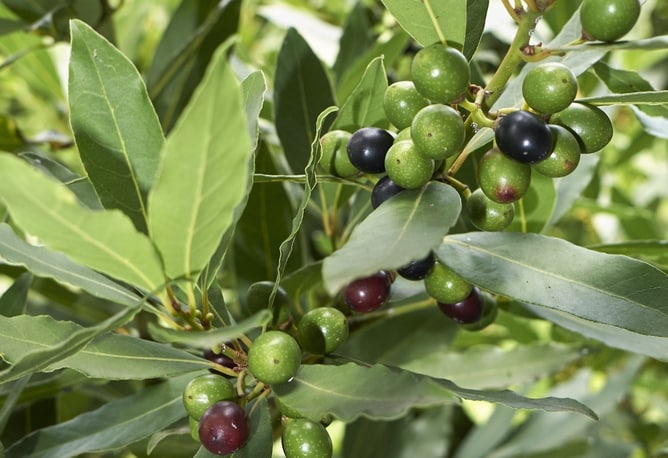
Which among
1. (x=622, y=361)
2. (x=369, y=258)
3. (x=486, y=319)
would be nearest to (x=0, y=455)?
(x=369, y=258)

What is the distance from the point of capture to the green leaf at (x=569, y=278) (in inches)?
30.5

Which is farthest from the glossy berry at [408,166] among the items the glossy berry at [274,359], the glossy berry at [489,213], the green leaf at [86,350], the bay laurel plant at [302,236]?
the green leaf at [86,350]

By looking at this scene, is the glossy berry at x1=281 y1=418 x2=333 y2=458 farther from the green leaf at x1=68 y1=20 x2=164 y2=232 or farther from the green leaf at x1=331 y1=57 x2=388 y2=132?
the green leaf at x1=331 y1=57 x2=388 y2=132

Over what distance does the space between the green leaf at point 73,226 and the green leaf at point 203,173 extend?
0.02 m

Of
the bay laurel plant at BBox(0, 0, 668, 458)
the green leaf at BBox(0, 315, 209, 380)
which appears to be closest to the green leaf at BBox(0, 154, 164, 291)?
the bay laurel plant at BBox(0, 0, 668, 458)

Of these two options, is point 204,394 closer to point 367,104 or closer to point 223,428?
point 223,428

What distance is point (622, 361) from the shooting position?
228 cm

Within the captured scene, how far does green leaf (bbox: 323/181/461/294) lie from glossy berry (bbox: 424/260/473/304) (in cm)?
13

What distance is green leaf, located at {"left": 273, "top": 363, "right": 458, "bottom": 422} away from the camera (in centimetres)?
65

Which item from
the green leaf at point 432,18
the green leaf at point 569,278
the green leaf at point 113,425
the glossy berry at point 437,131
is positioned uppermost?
the green leaf at point 432,18

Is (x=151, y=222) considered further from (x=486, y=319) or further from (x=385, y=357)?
(x=385, y=357)

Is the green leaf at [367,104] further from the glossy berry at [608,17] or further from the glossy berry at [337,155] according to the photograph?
the glossy berry at [608,17]

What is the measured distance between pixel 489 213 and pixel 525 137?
0.50ft

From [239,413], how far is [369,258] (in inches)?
9.4
